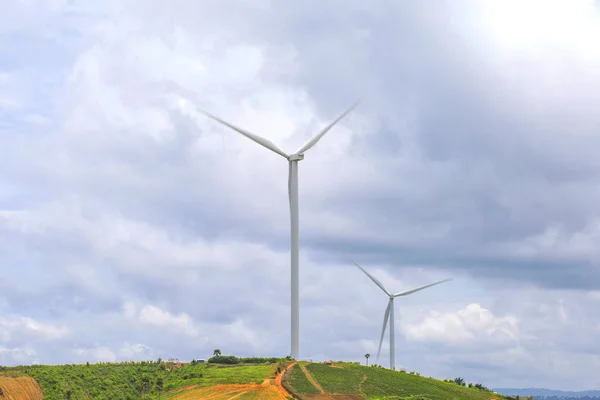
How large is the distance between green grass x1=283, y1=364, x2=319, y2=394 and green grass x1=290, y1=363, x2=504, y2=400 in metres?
0.21

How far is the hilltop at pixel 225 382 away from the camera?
450 ft

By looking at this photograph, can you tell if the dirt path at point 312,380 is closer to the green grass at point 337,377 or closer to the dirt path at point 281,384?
the green grass at point 337,377

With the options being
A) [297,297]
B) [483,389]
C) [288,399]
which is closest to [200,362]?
[297,297]

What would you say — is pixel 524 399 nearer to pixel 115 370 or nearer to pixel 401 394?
pixel 401 394

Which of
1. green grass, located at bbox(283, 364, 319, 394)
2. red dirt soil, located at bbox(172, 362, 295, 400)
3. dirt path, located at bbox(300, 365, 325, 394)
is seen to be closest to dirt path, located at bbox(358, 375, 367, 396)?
dirt path, located at bbox(300, 365, 325, 394)

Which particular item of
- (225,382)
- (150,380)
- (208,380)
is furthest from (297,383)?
(150,380)

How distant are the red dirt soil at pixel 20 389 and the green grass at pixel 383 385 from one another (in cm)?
4282

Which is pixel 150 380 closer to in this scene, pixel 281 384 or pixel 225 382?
pixel 225 382

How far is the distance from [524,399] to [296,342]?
46.9 meters

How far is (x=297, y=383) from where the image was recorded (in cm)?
13975

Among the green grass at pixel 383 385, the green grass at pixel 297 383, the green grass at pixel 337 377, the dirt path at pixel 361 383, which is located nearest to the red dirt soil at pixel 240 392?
the green grass at pixel 297 383

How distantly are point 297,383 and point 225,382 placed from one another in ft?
40.6

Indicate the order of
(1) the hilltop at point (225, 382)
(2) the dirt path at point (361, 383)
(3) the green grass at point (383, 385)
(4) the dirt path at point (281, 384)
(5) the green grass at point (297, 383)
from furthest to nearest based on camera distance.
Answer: (3) the green grass at point (383, 385)
(2) the dirt path at point (361, 383)
(1) the hilltop at point (225, 382)
(5) the green grass at point (297, 383)
(4) the dirt path at point (281, 384)

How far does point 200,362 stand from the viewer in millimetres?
167875
